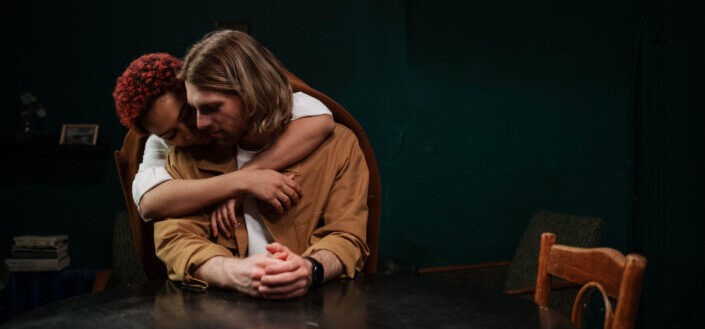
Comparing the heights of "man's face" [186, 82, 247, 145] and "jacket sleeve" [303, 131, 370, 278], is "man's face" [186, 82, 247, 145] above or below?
above

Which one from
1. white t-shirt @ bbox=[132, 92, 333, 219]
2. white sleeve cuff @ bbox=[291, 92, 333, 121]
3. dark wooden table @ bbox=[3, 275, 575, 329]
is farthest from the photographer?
white sleeve cuff @ bbox=[291, 92, 333, 121]

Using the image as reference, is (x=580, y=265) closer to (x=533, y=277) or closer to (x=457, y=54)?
(x=533, y=277)

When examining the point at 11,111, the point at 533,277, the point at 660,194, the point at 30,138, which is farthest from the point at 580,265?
the point at 11,111

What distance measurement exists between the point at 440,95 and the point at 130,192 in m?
2.18

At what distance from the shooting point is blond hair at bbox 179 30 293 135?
156cm

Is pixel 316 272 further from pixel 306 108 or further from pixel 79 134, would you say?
pixel 79 134

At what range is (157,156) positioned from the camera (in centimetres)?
180

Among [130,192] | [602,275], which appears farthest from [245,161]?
[602,275]

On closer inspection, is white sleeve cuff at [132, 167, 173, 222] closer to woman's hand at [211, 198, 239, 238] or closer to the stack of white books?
woman's hand at [211, 198, 239, 238]

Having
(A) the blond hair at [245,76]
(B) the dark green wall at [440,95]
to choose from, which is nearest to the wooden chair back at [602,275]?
(A) the blond hair at [245,76]

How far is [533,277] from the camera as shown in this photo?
3.11 m

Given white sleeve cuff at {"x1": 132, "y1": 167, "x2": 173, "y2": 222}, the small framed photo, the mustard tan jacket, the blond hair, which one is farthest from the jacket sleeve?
the small framed photo

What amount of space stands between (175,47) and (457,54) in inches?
69.4

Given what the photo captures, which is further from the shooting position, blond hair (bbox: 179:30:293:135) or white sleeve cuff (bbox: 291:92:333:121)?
white sleeve cuff (bbox: 291:92:333:121)
